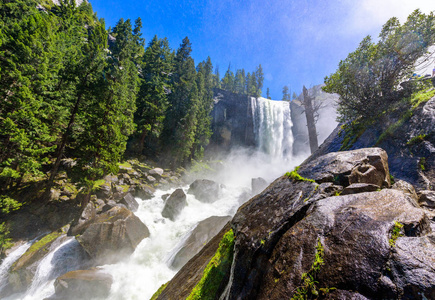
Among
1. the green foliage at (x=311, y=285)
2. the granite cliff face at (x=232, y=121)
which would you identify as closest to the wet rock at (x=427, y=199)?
the green foliage at (x=311, y=285)

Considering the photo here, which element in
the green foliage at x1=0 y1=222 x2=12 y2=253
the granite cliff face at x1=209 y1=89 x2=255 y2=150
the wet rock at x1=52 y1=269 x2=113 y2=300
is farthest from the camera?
the granite cliff face at x1=209 y1=89 x2=255 y2=150

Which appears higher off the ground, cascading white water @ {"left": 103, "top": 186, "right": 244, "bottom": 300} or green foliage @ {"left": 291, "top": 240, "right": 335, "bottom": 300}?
green foliage @ {"left": 291, "top": 240, "right": 335, "bottom": 300}

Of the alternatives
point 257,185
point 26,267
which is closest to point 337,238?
point 26,267

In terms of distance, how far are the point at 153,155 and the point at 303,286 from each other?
29653 mm

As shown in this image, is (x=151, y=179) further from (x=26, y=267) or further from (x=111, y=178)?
(x=26, y=267)

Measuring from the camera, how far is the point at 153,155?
29047mm

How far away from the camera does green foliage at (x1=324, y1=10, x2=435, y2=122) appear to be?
654cm

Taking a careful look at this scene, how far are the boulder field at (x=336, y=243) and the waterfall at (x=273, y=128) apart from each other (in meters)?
41.8

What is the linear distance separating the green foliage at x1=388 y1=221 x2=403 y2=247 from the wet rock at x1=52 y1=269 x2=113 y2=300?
473 inches

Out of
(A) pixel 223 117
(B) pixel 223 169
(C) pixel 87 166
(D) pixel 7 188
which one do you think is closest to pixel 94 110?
(C) pixel 87 166

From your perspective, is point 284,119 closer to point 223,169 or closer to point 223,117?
point 223,117

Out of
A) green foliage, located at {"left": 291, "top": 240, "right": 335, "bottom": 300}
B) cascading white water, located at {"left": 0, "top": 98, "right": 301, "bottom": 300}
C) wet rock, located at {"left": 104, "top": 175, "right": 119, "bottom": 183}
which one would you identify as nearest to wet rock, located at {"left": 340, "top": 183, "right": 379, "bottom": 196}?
green foliage, located at {"left": 291, "top": 240, "right": 335, "bottom": 300}

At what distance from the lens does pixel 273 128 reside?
45812mm

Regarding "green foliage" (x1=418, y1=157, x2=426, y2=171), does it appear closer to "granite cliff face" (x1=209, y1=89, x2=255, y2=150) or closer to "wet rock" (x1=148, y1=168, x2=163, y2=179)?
"wet rock" (x1=148, y1=168, x2=163, y2=179)
